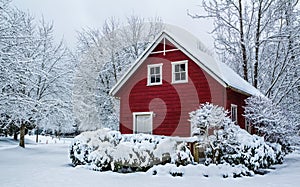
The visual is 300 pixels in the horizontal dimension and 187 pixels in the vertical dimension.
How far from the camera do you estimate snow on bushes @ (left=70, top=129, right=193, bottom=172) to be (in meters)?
10.2

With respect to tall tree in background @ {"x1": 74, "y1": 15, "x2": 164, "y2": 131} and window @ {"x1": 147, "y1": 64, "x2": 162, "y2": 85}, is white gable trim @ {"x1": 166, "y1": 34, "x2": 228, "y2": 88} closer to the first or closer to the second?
window @ {"x1": 147, "y1": 64, "x2": 162, "y2": 85}

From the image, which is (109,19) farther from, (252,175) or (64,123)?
(252,175)

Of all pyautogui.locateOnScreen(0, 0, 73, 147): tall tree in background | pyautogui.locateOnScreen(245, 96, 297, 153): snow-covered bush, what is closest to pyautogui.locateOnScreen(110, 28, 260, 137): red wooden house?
pyautogui.locateOnScreen(245, 96, 297, 153): snow-covered bush

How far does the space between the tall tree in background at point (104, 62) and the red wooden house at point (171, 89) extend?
22.7ft

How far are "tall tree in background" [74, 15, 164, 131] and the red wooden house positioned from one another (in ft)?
22.7

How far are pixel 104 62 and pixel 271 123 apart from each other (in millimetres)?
14701

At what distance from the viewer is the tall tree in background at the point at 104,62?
23281 mm

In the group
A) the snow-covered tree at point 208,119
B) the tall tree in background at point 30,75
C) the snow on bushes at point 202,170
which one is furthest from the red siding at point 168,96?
the snow on bushes at point 202,170

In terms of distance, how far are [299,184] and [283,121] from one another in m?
6.25

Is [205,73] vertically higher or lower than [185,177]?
higher

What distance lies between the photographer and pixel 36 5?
76.6ft

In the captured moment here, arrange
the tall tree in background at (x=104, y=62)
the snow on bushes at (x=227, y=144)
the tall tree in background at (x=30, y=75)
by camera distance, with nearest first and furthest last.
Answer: the snow on bushes at (x=227, y=144)
the tall tree in background at (x=30, y=75)
the tall tree in background at (x=104, y=62)

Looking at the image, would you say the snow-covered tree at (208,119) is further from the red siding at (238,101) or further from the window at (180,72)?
the window at (180,72)

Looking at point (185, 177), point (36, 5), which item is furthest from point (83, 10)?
point (185, 177)
